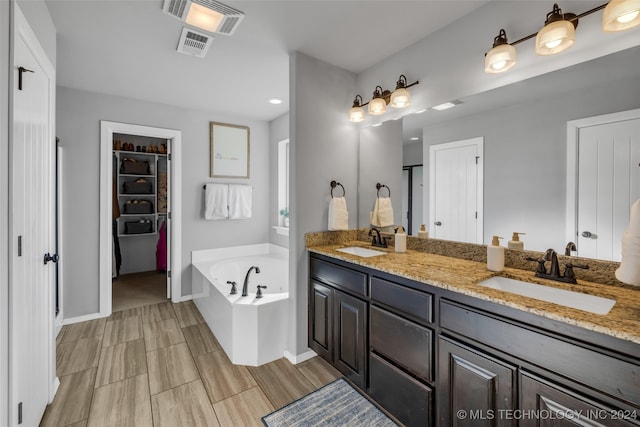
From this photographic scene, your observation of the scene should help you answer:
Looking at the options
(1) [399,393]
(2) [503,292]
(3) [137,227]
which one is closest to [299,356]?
→ (1) [399,393]

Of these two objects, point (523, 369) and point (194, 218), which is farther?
point (194, 218)

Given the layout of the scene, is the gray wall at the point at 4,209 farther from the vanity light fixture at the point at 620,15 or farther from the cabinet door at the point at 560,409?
the vanity light fixture at the point at 620,15

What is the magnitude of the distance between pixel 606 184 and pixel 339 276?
58.7 inches

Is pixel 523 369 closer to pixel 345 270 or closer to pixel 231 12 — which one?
pixel 345 270

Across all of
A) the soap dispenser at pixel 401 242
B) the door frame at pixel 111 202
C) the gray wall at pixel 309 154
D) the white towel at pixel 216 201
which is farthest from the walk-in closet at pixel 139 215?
the soap dispenser at pixel 401 242

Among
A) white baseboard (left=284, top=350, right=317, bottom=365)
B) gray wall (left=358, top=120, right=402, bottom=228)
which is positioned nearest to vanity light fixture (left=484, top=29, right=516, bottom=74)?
gray wall (left=358, top=120, right=402, bottom=228)

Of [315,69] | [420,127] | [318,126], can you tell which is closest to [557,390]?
[420,127]

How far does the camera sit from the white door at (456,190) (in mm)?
1824

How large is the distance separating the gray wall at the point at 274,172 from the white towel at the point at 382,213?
5.52 ft

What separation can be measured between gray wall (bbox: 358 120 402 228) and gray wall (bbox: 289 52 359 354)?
0.22 metres

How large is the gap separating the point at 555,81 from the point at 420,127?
80 centimetres

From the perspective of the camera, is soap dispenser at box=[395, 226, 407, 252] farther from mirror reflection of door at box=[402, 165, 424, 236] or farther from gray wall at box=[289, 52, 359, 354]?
gray wall at box=[289, 52, 359, 354]

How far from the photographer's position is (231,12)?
180 cm

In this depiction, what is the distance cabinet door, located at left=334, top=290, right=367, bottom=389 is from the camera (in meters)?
1.83
